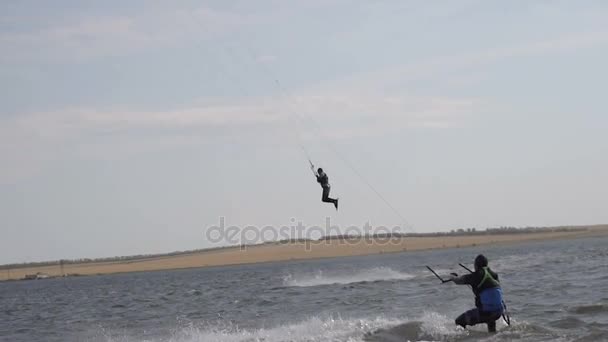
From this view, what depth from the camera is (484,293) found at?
17906 millimetres

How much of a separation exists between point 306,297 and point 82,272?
133 meters

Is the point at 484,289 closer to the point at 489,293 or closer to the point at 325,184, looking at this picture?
the point at 489,293

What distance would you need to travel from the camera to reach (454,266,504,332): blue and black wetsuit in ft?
58.6

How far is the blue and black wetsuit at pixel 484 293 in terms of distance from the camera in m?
17.9

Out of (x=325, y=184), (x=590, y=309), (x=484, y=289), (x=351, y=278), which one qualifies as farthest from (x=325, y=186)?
(x=351, y=278)

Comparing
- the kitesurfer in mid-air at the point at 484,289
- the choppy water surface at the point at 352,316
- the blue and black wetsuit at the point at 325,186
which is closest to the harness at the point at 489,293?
the kitesurfer in mid-air at the point at 484,289

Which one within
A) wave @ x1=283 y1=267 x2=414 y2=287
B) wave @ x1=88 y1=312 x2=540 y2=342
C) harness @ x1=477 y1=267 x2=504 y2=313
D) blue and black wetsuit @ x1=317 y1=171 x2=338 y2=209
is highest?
blue and black wetsuit @ x1=317 y1=171 x2=338 y2=209

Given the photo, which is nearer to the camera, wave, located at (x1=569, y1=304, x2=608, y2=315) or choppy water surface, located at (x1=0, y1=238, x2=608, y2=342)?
choppy water surface, located at (x1=0, y1=238, x2=608, y2=342)

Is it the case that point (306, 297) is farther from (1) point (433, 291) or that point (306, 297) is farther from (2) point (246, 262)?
(2) point (246, 262)

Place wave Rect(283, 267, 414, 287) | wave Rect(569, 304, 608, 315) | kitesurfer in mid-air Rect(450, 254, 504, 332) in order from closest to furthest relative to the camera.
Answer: kitesurfer in mid-air Rect(450, 254, 504, 332)
wave Rect(569, 304, 608, 315)
wave Rect(283, 267, 414, 287)

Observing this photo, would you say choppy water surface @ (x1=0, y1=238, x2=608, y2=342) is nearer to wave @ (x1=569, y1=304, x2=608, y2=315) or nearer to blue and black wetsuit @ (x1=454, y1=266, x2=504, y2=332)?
wave @ (x1=569, y1=304, x2=608, y2=315)

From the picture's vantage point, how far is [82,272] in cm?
16462

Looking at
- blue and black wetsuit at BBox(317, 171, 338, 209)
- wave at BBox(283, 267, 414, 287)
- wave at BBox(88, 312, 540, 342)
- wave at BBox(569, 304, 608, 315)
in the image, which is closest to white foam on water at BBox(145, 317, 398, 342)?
wave at BBox(88, 312, 540, 342)

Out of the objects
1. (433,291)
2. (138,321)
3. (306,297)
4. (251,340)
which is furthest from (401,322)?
A: (306,297)
